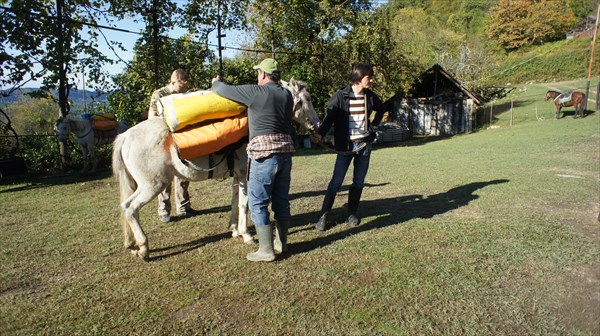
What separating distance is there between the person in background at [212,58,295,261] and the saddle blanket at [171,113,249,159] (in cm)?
29

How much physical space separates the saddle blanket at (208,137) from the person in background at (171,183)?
0.98 meters

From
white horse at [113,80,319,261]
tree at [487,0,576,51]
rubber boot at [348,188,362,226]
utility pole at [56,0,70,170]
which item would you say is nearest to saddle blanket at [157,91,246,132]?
white horse at [113,80,319,261]

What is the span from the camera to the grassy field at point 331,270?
297 centimetres

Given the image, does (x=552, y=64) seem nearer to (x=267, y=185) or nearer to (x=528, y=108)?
(x=528, y=108)

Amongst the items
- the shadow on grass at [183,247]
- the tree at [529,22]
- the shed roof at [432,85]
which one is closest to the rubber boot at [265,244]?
the shadow on grass at [183,247]

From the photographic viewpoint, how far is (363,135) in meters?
5.00

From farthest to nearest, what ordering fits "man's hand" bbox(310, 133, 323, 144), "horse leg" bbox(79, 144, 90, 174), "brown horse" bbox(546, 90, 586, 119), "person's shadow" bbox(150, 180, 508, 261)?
"brown horse" bbox(546, 90, 586, 119)
"horse leg" bbox(79, 144, 90, 174)
"man's hand" bbox(310, 133, 323, 144)
"person's shadow" bbox(150, 180, 508, 261)

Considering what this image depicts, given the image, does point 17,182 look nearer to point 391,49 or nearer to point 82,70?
point 82,70

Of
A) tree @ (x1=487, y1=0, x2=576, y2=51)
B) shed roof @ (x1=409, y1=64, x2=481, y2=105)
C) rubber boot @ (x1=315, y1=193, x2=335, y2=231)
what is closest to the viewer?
rubber boot @ (x1=315, y1=193, x2=335, y2=231)

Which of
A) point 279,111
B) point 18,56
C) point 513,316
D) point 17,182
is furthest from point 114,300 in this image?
point 18,56

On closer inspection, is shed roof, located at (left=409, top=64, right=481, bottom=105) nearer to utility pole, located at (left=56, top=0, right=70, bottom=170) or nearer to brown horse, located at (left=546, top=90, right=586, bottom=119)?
brown horse, located at (left=546, top=90, right=586, bottom=119)

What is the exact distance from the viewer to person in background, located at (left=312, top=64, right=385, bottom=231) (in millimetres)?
4922

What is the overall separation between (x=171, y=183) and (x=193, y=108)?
7.23 feet

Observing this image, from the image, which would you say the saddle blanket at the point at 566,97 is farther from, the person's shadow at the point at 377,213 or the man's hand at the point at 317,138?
the man's hand at the point at 317,138
